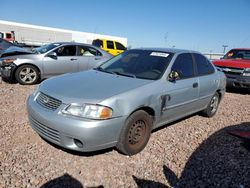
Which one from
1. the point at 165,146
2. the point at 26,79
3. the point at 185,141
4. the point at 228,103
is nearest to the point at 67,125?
Result: the point at 165,146

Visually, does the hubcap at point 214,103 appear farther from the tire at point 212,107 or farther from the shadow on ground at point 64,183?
the shadow on ground at point 64,183

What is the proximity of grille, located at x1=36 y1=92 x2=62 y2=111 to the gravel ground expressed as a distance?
0.69 meters

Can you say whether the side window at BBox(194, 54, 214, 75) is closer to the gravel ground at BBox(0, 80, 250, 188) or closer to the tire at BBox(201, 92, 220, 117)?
the tire at BBox(201, 92, 220, 117)

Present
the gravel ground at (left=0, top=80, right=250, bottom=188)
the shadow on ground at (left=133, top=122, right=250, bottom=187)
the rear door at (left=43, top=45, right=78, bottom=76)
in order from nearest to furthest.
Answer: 1. the gravel ground at (left=0, top=80, right=250, bottom=188)
2. the shadow on ground at (left=133, top=122, right=250, bottom=187)
3. the rear door at (left=43, top=45, right=78, bottom=76)

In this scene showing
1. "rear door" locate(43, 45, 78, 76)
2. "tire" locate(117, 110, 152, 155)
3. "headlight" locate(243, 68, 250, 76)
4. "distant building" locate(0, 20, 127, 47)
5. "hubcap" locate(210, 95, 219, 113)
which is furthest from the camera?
"distant building" locate(0, 20, 127, 47)

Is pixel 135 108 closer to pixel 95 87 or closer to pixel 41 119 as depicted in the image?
pixel 95 87

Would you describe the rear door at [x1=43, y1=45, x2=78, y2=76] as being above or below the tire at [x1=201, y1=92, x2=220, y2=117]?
above

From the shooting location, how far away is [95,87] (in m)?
3.35

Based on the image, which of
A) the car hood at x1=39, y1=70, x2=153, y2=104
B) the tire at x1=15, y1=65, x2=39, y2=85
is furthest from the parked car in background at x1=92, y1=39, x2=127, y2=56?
the car hood at x1=39, y1=70, x2=153, y2=104

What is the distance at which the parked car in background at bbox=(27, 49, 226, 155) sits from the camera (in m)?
2.94

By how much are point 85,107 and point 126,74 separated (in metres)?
1.24

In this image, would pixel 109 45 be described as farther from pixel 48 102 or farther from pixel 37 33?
Answer: pixel 37 33

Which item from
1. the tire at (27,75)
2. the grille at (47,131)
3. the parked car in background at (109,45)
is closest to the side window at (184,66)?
the grille at (47,131)

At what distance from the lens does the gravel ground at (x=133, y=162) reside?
285cm
